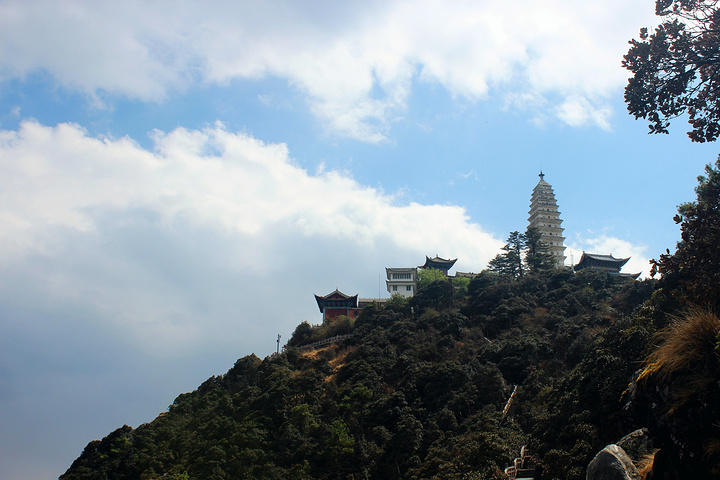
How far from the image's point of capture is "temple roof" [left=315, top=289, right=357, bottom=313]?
53562 mm

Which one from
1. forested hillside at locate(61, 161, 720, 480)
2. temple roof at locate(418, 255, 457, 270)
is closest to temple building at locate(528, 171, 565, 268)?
temple roof at locate(418, 255, 457, 270)

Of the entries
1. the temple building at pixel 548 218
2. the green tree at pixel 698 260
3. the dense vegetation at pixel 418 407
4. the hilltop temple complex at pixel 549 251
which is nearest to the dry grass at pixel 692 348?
the green tree at pixel 698 260

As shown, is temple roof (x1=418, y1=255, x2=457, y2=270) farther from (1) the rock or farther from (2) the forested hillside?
(1) the rock

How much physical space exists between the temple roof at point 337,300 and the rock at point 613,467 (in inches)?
1787

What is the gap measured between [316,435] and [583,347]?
48.3 feet

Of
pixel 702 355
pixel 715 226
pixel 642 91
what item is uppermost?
pixel 642 91

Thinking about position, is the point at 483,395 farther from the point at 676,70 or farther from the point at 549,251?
the point at 549,251

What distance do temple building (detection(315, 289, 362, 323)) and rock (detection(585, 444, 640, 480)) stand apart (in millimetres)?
45179

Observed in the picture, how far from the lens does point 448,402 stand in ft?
81.6

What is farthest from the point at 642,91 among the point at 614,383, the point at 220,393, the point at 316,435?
the point at 220,393

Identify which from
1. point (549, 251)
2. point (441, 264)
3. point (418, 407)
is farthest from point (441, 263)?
point (418, 407)

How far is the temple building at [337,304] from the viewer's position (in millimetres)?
53312

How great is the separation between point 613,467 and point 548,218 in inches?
2503

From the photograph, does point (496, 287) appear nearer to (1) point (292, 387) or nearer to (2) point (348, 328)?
(2) point (348, 328)
